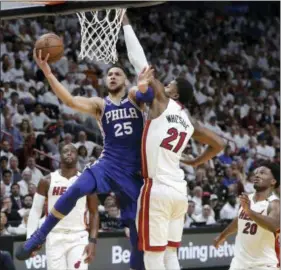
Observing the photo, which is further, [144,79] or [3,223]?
[3,223]

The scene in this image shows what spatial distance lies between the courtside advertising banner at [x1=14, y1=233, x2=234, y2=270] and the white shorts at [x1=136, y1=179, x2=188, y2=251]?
5012 millimetres

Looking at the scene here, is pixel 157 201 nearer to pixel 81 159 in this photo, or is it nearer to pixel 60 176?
pixel 60 176

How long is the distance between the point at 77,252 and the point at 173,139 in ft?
8.58

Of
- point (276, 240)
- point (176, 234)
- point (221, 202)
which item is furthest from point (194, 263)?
point (176, 234)

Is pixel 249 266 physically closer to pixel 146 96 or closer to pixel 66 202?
pixel 66 202

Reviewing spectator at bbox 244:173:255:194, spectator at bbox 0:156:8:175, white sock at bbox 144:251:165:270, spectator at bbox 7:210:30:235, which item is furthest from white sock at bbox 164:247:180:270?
spectator at bbox 244:173:255:194

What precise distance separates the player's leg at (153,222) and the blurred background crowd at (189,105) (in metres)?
5.28

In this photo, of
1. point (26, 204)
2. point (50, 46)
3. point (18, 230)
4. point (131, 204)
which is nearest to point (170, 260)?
point (131, 204)

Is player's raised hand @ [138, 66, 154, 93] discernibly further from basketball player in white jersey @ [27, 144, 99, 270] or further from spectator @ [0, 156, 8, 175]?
spectator @ [0, 156, 8, 175]

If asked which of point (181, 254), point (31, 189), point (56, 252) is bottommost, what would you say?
point (181, 254)

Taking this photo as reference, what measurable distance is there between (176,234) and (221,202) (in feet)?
28.1

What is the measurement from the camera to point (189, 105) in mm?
19266

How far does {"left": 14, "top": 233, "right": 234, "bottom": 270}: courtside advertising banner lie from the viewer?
41.1 feet

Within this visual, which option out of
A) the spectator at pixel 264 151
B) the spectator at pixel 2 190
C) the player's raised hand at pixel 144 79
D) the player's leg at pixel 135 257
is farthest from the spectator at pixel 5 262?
the spectator at pixel 264 151
